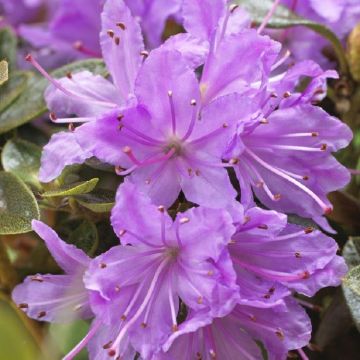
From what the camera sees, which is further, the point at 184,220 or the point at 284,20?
the point at 284,20

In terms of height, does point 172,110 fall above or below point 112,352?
Result: above

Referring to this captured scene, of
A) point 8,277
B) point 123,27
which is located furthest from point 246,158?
point 8,277

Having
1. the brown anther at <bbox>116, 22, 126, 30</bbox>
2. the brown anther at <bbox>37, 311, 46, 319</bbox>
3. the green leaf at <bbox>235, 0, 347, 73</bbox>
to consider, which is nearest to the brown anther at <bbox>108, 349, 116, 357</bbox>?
the brown anther at <bbox>37, 311, 46, 319</bbox>

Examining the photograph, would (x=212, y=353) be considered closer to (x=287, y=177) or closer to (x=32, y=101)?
(x=287, y=177)

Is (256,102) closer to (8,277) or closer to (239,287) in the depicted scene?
(239,287)

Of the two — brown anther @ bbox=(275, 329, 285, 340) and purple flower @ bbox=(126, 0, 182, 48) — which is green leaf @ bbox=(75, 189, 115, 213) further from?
purple flower @ bbox=(126, 0, 182, 48)

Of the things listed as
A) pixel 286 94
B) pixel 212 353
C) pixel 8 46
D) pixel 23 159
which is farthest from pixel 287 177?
pixel 8 46
